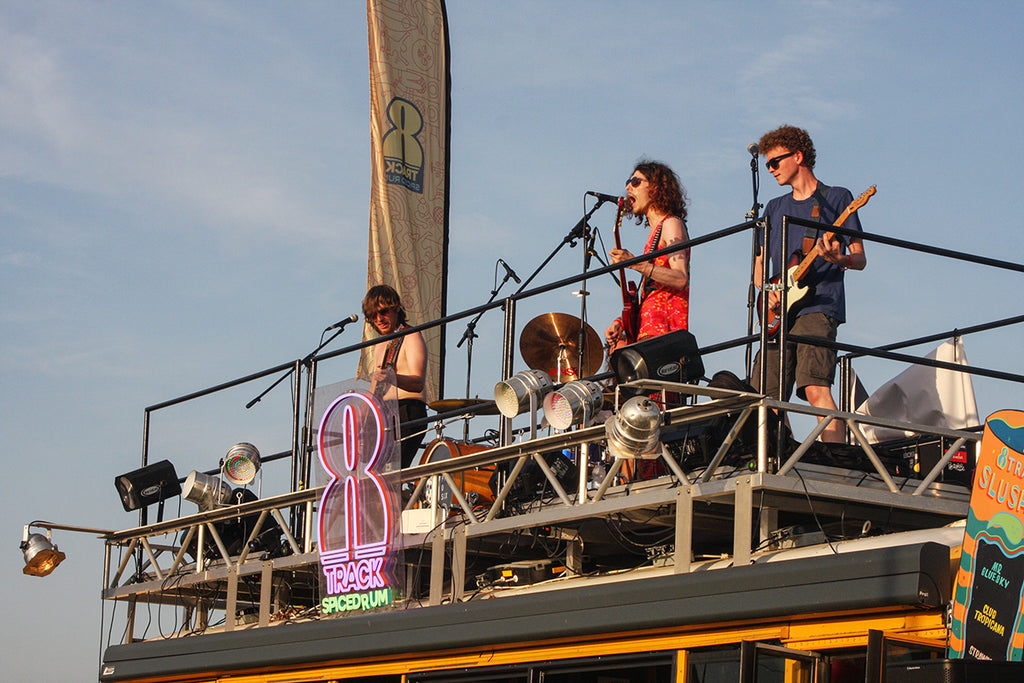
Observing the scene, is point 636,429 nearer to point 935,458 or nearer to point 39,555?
point 935,458

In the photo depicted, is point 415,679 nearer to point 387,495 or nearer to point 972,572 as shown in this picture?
point 387,495

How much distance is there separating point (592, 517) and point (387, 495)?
5.21ft

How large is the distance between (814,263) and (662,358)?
1338mm

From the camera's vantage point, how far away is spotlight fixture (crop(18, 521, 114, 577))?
11.6 metres

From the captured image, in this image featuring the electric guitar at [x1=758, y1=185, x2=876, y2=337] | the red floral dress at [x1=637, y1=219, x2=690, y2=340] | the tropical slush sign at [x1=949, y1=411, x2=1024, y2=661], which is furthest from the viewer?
the red floral dress at [x1=637, y1=219, x2=690, y2=340]

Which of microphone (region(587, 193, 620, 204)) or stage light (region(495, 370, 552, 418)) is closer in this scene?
stage light (region(495, 370, 552, 418))

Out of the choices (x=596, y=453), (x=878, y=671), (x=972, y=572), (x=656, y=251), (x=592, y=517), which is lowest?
(x=878, y=671)

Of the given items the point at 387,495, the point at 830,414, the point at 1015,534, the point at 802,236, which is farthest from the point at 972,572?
the point at 387,495

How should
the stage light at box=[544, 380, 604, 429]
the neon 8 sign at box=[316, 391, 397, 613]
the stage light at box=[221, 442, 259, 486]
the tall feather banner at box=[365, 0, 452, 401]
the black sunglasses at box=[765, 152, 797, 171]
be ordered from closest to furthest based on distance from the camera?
the stage light at box=[544, 380, 604, 429] < the black sunglasses at box=[765, 152, 797, 171] < the neon 8 sign at box=[316, 391, 397, 613] < the stage light at box=[221, 442, 259, 486] < the tall feather banner at box=[365, 0, 452, 401]

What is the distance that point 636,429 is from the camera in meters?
6.89

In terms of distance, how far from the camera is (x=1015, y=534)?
19.7 feet

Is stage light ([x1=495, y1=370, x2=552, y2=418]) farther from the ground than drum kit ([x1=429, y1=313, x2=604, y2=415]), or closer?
closer

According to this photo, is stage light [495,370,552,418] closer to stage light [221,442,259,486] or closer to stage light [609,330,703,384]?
stage light [609,330,703,384]

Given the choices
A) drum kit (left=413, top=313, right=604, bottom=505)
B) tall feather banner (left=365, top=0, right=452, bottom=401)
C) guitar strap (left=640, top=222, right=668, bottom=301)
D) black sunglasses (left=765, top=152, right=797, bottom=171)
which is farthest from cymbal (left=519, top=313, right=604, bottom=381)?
tall feather banner (left=365, top=0, right=452, bottom=401)
